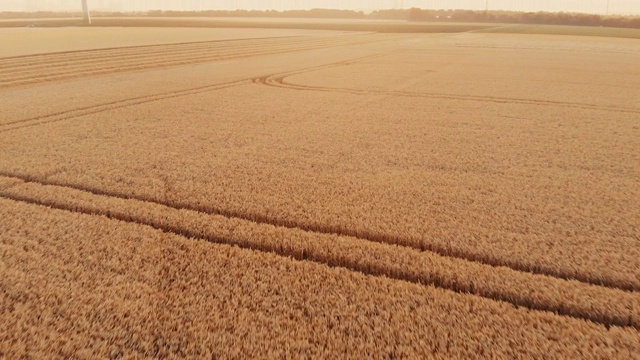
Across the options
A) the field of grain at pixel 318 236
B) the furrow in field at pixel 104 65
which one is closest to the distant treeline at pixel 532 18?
the furrow in field at pixel 104 65

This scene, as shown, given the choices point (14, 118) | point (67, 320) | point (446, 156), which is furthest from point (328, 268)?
point (14, 118)

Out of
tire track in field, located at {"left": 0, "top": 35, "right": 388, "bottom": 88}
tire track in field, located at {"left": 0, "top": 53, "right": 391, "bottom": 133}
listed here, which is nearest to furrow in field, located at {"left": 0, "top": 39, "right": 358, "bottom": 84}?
tire track in field, located at {"left": 0, "top": 35, "right": 388, "bottom": 88}

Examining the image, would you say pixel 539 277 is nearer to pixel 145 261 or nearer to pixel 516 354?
pixel 516 354

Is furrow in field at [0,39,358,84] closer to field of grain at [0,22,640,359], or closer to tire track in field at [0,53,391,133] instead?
tire track in field at [0,53,391,133]

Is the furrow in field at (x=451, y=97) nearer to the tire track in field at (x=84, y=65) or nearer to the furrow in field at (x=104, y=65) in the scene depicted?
the tire track in field at (x=84, y=65)

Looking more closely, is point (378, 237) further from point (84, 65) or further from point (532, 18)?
point (532, 18)

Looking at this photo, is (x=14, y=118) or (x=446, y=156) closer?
(x=446, y=156)
